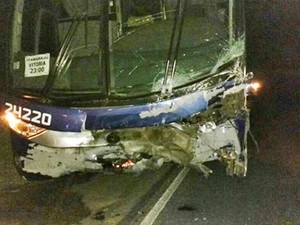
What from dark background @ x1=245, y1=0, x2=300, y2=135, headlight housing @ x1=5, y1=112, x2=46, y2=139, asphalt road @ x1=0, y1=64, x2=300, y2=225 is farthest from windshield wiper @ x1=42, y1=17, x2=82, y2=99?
dark background @ x1=245, y1=0, x2=300, y2=135

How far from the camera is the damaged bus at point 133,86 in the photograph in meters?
5.67

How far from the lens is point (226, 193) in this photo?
21.1ft

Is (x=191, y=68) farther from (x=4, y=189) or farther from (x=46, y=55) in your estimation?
(x=4, y=189)

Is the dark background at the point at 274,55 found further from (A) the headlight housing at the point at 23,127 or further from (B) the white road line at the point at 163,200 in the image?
(A) the headlight housing at the point at 23,127

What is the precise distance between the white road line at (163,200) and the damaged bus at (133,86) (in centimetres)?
41

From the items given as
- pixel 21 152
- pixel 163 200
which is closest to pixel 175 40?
pixel 163 200

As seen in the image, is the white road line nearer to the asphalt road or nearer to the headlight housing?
the asphalt road

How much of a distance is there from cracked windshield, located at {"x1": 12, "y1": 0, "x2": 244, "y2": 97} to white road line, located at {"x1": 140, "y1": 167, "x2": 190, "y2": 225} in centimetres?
120

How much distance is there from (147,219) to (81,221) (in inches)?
25.7

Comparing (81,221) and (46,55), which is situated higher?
(46,55)

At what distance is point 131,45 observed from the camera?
5855 millimetres

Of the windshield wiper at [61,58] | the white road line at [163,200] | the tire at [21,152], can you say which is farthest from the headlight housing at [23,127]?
the white road line at [163,200]

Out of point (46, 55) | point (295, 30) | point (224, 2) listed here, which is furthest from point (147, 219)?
point (295, 30)

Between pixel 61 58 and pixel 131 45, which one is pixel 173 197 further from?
pixel 61 58
